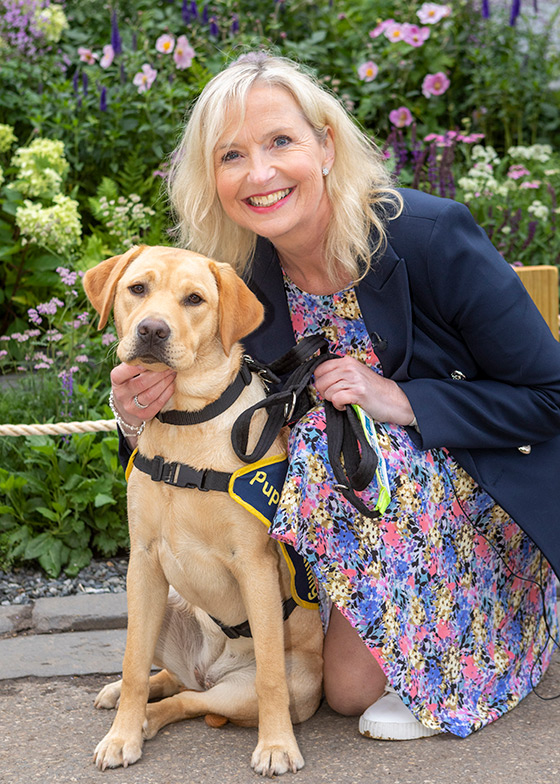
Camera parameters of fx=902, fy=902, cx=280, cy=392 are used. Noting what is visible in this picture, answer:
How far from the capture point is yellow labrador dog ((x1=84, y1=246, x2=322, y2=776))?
237 cm

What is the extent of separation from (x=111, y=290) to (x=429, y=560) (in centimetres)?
116

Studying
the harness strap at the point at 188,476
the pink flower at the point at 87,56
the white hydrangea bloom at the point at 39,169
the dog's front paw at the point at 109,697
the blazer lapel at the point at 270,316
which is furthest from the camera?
the pink flower at the point at 87,56

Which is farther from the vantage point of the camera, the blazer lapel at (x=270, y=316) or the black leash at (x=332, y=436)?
the blazer lapel at (x=270, y=316)

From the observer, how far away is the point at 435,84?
237 inches

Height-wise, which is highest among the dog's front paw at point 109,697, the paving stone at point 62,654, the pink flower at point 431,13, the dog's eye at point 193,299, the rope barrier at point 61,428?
the pink flower at point 431,13

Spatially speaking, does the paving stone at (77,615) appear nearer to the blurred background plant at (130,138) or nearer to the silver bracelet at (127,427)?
the blurred background plant at (130,138)

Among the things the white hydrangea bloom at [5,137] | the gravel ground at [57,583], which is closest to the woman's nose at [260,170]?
the gravel ground at [57,583]

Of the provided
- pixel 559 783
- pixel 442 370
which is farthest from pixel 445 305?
pixel 559 783

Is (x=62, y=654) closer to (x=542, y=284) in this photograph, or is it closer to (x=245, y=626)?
(x=245, y=626)

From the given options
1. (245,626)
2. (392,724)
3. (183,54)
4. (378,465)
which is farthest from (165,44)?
(392,724)

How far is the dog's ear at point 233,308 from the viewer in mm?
2441

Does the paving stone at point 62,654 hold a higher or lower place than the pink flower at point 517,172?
lower

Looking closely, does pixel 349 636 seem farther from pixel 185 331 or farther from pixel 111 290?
pixel 111 290

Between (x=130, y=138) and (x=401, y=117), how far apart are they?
1.74m
